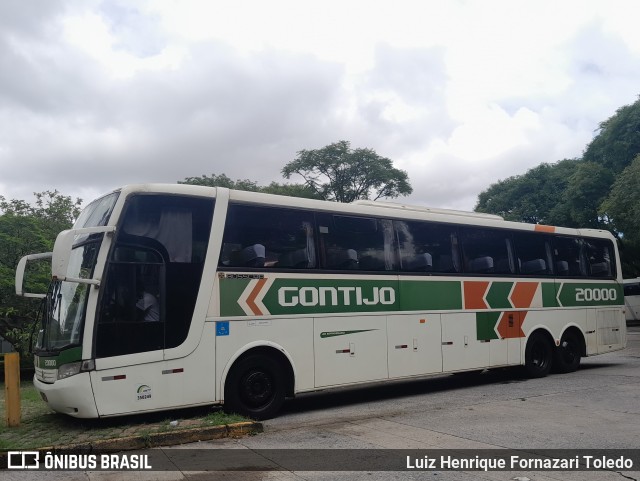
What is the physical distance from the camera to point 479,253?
1242 cm

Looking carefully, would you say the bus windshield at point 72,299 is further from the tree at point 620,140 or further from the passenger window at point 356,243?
the tree at point 620,140

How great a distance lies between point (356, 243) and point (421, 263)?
1667 millimetres

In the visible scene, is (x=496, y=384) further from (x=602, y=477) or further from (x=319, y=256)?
(x=602, y=477)

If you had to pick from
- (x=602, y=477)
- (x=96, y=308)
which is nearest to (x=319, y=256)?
(x=96, y=308)

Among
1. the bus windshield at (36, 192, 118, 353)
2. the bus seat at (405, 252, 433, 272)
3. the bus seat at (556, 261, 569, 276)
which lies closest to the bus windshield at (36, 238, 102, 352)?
the bus windshield at (36, 192, 118, 353)

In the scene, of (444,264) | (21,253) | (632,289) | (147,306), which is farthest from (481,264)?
(632,289)

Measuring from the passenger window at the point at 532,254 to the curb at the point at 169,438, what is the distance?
7729mm

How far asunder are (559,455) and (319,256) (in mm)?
4746

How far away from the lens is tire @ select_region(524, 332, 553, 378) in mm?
13297

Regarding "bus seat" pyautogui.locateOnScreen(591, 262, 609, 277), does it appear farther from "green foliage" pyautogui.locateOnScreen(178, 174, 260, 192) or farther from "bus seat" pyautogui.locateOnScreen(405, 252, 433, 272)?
"green foliage" pyautogui.locateOnScreen(178, 174, 260, 192)

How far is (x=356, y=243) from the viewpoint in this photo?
34.1 feet

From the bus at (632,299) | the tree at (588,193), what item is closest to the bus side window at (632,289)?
the bus at (632,299)

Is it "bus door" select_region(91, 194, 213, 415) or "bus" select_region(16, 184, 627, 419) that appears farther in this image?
"bus" select_region(16, 184, 627, 419)

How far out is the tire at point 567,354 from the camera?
14.1 metres
